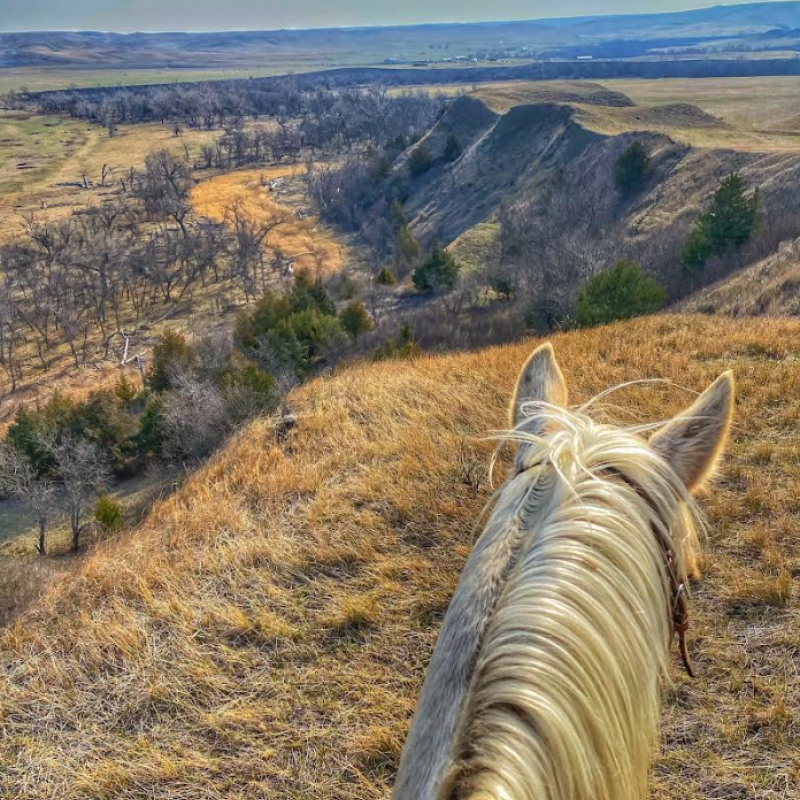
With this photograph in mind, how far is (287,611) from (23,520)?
672 inches

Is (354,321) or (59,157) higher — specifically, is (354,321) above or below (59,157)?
below

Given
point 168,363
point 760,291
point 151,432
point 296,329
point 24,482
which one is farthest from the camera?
point 168,363

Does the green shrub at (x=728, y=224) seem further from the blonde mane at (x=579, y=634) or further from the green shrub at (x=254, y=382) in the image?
the blonde mane at (x=579, y=634)

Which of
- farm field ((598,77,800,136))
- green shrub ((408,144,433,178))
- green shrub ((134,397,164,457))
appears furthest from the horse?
green shrub ((408,144,433,178))

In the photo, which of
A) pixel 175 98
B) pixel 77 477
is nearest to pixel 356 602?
pixel 77 477

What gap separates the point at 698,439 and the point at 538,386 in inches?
22.9

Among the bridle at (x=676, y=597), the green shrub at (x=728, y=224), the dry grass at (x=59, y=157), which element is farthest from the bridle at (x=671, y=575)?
the dry grass at (x=59, y=157)

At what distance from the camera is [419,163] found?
61.3 m

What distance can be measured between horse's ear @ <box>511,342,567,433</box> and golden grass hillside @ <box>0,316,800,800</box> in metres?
0.34

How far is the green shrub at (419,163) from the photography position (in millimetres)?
61188

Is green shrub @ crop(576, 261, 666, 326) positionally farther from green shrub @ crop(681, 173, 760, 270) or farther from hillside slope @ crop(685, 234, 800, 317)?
green shrub @ crop(681, 173, 760, 270)

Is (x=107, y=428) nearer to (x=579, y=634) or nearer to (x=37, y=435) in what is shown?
(x=37, y=435)

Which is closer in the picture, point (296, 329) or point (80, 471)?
point (80, 471)

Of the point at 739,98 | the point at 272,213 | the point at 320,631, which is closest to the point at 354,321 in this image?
the point at 320,631
